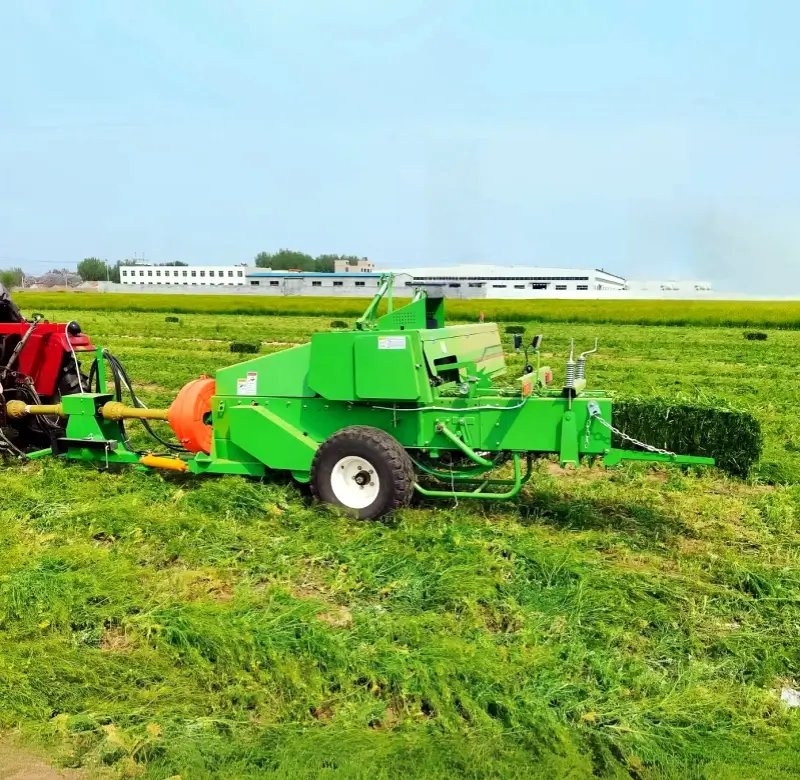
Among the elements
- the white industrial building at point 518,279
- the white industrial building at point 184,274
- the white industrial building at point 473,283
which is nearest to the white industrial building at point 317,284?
the white industrial building at point 473,283

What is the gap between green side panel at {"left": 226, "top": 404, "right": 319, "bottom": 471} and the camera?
6.77 meters

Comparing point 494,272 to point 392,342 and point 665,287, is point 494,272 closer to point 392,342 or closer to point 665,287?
point 665,287

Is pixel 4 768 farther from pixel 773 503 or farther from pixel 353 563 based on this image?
pixel 773 503

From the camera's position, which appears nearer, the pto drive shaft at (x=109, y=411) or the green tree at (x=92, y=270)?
the pto drive shaft at (x=109, y=411)

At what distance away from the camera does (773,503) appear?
708 centimetres

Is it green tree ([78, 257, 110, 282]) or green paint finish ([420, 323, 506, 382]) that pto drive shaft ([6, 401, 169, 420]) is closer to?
green paint finish ([420, 323, 506, 382])

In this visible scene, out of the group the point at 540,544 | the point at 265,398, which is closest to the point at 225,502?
the point at 265,398

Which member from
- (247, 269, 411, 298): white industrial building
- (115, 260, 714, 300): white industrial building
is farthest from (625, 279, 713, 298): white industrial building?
(247, 269, 411, 298): white industrial building

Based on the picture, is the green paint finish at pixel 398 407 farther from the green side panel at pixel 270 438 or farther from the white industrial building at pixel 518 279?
the white industrial building at pixel 518 279

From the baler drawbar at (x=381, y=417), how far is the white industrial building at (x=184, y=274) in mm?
116686

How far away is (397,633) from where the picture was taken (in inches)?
169

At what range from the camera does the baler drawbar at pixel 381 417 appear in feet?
20.1

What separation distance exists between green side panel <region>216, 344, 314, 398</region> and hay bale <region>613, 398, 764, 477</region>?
3725 millimetres

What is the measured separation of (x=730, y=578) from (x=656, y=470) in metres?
3.34
